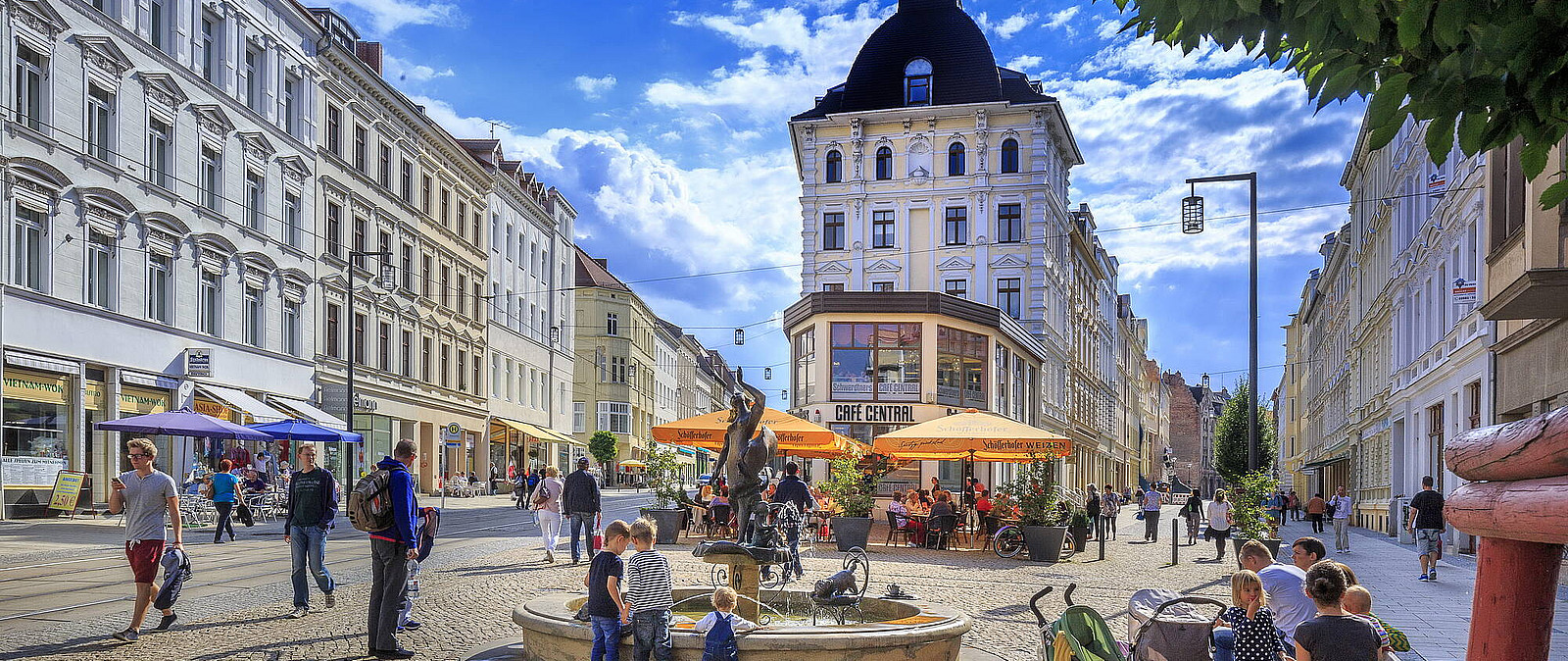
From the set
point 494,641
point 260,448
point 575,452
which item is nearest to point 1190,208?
point 494,641

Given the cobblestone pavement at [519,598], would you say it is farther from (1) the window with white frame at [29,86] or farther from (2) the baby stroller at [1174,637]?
(1) the window with white frame at [29,86]

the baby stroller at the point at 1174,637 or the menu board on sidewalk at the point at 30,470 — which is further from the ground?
the baby stroller at the point at 1174,637

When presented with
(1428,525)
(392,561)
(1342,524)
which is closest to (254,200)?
(392,561)

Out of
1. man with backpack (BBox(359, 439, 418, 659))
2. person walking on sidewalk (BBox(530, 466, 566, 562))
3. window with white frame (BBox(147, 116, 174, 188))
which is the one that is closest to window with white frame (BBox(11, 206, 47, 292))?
window with white frame (BBox(147, 116, 174, 188))

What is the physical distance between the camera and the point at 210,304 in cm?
3359

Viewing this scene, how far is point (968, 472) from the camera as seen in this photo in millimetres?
37406

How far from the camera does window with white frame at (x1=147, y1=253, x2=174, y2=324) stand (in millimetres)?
30391

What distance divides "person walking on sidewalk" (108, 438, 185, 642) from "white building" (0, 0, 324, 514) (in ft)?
57.8

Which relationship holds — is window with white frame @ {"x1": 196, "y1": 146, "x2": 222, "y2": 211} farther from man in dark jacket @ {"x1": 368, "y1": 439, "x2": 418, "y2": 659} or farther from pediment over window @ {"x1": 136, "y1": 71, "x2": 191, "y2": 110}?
man in dark jacket @ {"x1": 368, "y1": 439, "x2": 418, "y2": 659}

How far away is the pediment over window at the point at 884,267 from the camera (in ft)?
168

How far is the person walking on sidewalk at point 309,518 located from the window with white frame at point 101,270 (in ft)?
63.6

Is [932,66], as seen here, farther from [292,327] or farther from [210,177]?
[210,177]

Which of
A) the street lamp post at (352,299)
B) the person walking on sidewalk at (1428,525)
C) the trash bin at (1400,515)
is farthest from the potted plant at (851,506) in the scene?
the street lamp post at (352,299)

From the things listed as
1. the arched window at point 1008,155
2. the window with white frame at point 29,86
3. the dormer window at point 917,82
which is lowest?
the window with white frame at point 29,86
